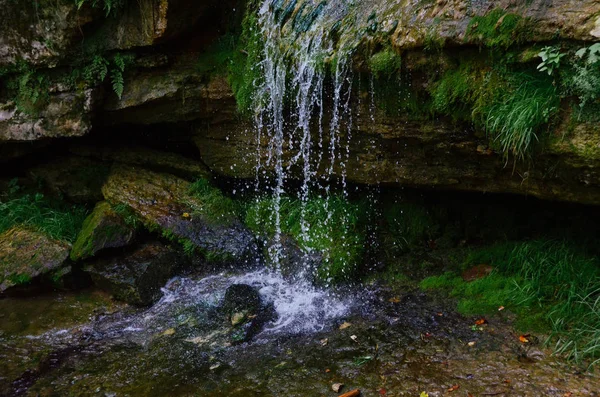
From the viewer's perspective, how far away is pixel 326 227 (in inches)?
242

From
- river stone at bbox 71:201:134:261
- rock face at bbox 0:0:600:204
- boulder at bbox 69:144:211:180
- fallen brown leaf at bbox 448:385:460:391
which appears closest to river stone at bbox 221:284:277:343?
rock face at bbox 0:0:600:204

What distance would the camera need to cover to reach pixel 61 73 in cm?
629

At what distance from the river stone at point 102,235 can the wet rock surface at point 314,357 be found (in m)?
1.12

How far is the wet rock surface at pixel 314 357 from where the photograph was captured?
3822 mm

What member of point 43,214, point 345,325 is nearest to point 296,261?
point 345,325

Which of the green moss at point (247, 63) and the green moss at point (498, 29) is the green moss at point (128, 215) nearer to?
the green moss at point (247, 63)

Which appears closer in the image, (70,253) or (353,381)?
(353,381)

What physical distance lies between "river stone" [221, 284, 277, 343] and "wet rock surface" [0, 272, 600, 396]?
0.41 ft

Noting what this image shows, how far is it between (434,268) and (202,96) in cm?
382

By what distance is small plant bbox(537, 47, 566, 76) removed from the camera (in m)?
3.53

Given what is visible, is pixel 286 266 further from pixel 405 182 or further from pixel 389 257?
pixel 405 182

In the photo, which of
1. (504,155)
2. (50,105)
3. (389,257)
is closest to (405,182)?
(389,257)

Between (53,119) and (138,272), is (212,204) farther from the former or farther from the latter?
(53,119)

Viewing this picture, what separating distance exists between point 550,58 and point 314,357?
10.8 ft
